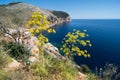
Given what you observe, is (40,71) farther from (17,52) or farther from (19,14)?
(19,14)

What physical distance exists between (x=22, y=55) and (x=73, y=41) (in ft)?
Answer: 8.71

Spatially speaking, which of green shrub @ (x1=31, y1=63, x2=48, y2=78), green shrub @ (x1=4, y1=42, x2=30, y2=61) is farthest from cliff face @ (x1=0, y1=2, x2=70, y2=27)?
green shrub @ (x1=31, y1=63, x2=48, y2=78)

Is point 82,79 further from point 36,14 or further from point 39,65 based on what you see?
point 36,14

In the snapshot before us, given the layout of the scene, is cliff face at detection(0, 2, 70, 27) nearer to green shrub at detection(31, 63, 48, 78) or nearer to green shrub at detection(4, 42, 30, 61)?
green shrub at detection(4, 42, 30, 61)

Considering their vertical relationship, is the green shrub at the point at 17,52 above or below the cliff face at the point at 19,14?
below

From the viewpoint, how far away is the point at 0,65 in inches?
226

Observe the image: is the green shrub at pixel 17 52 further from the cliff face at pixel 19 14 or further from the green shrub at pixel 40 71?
the cliff face at pixel 19 14

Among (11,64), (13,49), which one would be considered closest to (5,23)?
(13,49)

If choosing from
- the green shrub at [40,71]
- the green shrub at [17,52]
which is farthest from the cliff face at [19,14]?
the green shrub at [40,71]

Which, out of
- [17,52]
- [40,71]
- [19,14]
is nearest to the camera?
[40,71]

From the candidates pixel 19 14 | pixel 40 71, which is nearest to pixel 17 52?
pixel 40 71

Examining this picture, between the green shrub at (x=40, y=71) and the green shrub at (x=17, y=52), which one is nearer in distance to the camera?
the green shrub at (x=40, y=71)

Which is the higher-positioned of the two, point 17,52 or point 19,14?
point 19,14

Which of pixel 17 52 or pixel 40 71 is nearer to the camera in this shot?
pixel 40 71
